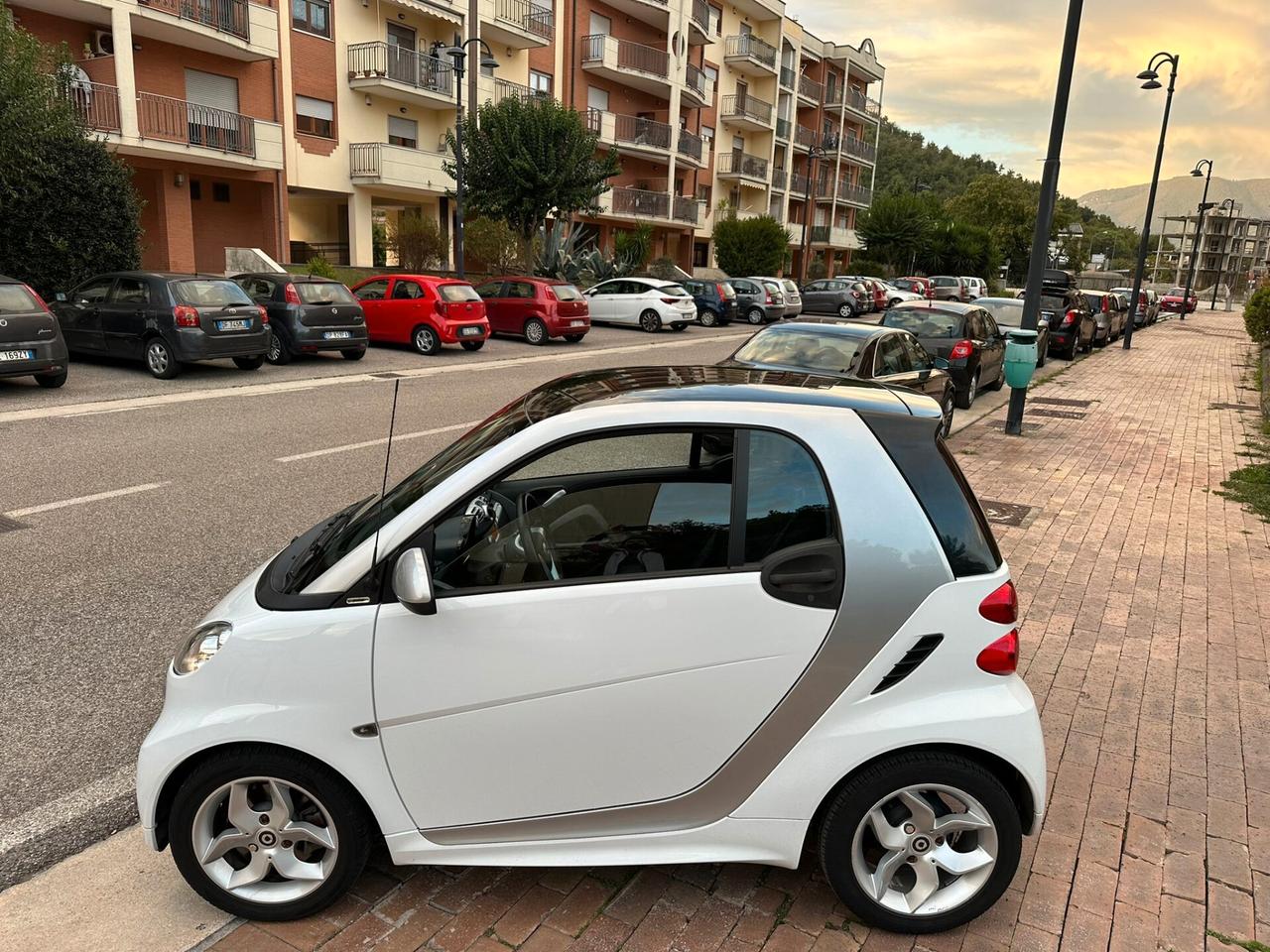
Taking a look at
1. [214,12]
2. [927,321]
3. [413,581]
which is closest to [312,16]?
[214,12]

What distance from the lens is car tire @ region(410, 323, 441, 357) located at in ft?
59.2

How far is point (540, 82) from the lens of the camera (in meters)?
36.6

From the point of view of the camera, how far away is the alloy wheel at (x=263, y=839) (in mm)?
2584

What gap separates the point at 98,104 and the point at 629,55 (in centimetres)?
2409

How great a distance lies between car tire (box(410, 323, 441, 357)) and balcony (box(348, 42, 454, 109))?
1438cm

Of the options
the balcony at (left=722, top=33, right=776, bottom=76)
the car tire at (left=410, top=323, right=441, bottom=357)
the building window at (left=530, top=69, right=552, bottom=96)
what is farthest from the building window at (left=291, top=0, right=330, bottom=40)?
the balcony at (left=722, top=33, right=776, bottom=76)

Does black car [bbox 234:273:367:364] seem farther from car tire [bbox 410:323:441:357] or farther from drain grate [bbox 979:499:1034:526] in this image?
drain grate [bbox 979:499:1034:526]

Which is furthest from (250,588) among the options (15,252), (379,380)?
(15,252)

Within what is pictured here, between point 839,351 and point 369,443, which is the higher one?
point 839,351

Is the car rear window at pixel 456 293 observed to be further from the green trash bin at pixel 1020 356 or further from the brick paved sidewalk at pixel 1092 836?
the brick paved sidewalk at pixel 1092 836

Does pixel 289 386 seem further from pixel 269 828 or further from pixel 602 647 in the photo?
pixel 602 647

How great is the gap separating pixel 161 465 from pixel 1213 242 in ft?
539

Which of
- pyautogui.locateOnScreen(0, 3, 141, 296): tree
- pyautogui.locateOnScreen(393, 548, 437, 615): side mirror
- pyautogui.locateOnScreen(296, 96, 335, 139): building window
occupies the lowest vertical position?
pyautogui.locateOnScreen(393, 548, 437, 615): side mirror

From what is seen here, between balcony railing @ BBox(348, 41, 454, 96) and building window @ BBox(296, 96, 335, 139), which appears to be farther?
balcony railing @ BBox(348, 41, 454, 96)
